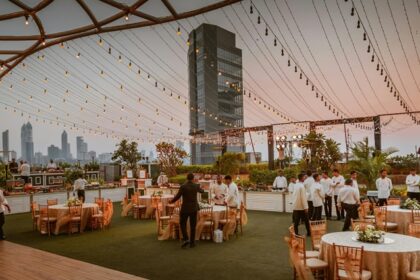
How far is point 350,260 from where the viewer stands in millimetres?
4371

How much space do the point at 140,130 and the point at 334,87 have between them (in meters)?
11.4

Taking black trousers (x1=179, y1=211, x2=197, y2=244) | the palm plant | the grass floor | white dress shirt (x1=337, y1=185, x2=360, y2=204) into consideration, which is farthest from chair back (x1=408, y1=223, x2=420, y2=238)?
the palm plant

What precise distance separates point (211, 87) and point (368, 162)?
253 feet

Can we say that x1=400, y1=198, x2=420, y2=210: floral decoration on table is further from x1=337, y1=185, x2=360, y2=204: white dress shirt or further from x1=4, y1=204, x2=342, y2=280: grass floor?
x1=4, y1=204, x2=342, y2=280: grass floor

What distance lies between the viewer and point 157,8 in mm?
11148

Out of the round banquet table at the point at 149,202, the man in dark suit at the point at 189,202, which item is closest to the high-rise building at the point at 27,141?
the round banquet table at the point at 149,202

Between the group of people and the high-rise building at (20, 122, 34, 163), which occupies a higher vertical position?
the high-rise building at (20, 122, 34, 163)

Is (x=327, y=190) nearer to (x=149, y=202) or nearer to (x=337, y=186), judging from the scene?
(x=337, y=186)

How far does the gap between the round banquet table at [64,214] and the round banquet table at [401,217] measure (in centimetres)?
740

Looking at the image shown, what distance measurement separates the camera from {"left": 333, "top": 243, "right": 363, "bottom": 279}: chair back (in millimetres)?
4320

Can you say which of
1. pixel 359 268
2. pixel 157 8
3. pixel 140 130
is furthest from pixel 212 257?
pixel 140 130

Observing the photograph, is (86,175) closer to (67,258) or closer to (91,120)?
(91,120)

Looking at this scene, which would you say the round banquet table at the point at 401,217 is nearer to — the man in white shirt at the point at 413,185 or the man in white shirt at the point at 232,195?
the man in white shirt at the point at 413,185

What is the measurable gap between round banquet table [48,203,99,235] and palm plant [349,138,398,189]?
8.68m
